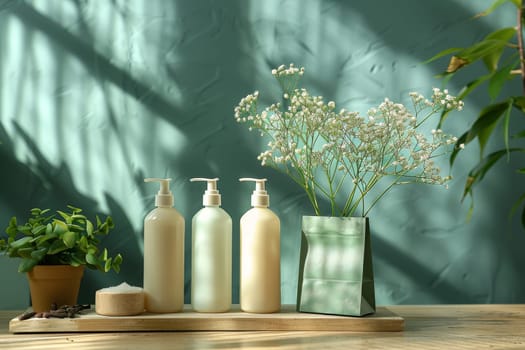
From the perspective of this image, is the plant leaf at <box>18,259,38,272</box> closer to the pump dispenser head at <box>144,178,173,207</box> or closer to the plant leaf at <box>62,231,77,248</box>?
the plant leaf at <box>62,231,77,248</box>

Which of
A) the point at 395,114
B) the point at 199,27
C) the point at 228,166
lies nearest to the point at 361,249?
the point at 395,114

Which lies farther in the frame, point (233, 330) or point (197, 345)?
point (233, 330)

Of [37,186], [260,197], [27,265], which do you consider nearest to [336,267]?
[260,197]

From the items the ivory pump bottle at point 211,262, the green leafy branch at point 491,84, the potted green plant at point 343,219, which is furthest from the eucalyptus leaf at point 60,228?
the green leafy branch at point 491,84

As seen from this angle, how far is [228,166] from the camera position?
4.73 feet

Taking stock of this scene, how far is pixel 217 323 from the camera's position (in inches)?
45.6

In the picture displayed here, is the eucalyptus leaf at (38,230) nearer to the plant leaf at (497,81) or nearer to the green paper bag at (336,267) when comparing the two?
the green paper bag at (336,267)

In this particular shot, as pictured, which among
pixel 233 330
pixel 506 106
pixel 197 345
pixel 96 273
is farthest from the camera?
pixel 96 273

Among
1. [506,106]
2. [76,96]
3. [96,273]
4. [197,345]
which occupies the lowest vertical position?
[197,345]

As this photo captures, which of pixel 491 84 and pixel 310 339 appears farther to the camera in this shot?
pixel 310 339

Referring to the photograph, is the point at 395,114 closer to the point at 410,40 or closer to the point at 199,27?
the point at 410,40

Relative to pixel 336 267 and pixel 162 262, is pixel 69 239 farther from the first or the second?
pixel 336 267

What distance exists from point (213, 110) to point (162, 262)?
15.2 inches

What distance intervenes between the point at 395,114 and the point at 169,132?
1.66 ft
